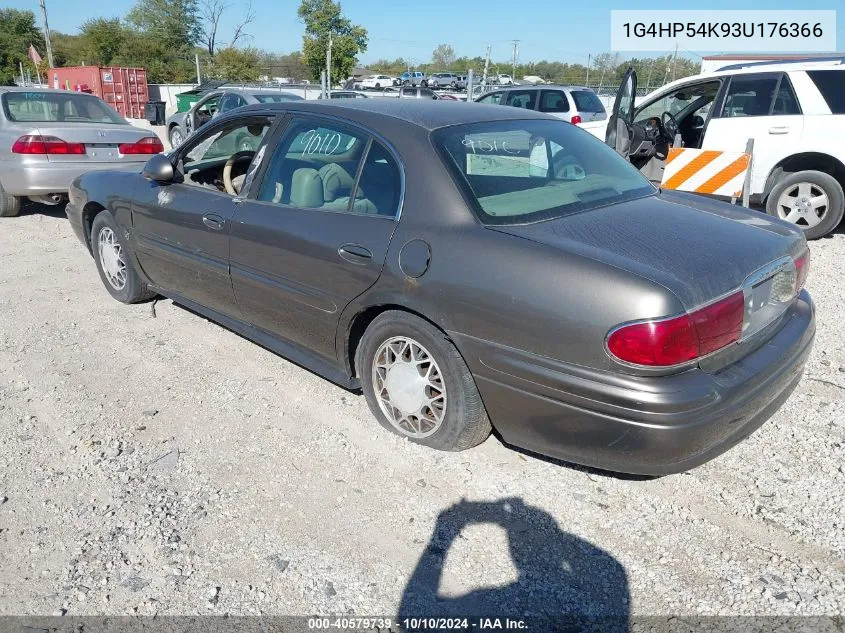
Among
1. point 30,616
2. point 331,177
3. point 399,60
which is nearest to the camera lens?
point 30,616

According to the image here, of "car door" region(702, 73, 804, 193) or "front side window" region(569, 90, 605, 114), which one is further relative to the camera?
"front side window" region(569, 90, 605, 114)

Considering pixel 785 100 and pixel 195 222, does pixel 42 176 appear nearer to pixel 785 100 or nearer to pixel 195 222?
pixel 195 222

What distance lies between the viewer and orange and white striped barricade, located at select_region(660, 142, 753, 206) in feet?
19.3

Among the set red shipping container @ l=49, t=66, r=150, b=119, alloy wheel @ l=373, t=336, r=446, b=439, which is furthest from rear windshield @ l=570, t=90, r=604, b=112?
red shipping container @ l=49, t=66, r=150, b=119

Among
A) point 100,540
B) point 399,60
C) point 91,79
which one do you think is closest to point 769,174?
point 100,540

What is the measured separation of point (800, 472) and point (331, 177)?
2.60 m

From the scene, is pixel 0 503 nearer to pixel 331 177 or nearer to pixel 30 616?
pixel 30 616

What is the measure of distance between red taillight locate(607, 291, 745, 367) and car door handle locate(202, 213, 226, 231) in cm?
240

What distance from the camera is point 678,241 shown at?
103 inches

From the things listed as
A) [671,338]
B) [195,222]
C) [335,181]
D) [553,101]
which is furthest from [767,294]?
[553,101]

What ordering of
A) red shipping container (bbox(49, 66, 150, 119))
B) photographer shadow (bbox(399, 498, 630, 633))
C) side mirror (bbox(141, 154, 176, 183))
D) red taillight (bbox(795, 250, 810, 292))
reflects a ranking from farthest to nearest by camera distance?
red shipping container (bbox(49, 66, 150, 119)), side mirror (bbox(141, 154, 176, 183)), red taillight (bbox(795, 250, 810, 292)), photographer shadow (bbox(399, 498, 630, 633))

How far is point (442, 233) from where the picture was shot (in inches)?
109

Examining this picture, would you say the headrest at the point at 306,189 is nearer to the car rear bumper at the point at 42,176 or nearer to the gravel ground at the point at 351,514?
the gravel ground at the point at 351,514

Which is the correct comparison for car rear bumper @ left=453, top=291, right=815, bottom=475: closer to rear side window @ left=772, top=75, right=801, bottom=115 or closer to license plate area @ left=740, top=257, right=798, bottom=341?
license plate area @ left=740, top=257, right=798, bottom=341
